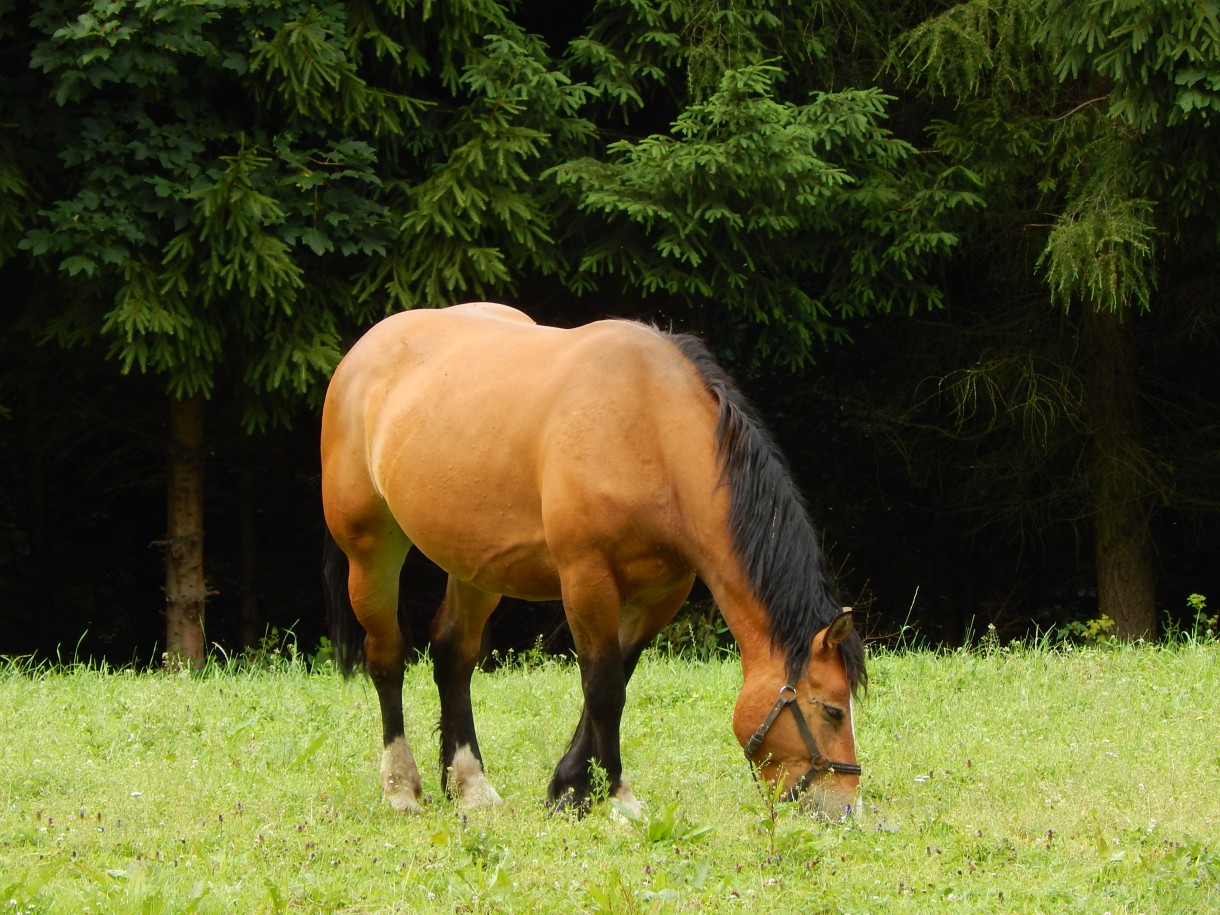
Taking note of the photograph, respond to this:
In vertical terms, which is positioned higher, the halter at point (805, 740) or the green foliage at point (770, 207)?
the green foliage at point (770, 207)

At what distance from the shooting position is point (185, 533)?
34.0ft

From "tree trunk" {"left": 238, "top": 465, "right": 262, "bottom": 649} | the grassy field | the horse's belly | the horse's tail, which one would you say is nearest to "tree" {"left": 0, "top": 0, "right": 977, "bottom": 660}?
the grassy field

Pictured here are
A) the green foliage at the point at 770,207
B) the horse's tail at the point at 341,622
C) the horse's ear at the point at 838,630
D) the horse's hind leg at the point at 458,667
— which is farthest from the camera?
the green foliage at the point at 770,207

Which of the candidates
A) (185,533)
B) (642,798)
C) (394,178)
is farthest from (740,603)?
(185,533)

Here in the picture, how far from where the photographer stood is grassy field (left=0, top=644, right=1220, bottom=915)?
3941 mm

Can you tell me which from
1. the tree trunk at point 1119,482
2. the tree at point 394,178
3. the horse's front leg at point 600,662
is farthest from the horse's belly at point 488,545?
the tree trunk at point 1119,482

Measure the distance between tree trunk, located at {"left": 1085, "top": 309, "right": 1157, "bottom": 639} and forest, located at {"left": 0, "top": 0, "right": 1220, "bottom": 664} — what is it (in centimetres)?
3

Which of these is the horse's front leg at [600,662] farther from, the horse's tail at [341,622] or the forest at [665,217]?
the forest at [665,217]

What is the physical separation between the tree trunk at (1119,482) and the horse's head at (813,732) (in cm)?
730

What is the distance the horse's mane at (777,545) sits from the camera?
14.8 ft

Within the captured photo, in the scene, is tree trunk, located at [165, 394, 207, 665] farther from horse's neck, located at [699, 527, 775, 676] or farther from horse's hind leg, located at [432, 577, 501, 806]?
horse's neck, located at [699, 527, 775, 676]

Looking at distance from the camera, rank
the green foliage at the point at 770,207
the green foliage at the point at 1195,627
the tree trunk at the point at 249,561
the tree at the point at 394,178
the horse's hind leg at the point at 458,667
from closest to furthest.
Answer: the horse's hind leg at the point at 458,667 → the green foliage at the point at 1195,627 → the tree at the point at 394,178 → the green foliage at the point at 770,207 → the tree trunk at the point at 249,561

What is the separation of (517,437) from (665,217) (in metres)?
4.33

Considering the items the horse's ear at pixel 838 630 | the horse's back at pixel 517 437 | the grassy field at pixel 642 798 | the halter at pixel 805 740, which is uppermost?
the horse's back at pixel 517 437
